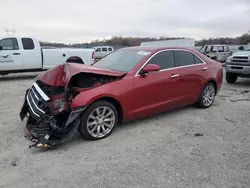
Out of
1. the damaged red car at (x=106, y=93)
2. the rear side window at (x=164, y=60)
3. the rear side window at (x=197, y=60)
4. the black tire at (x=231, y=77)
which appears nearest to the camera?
the damaged red car at (x=106, y=93)

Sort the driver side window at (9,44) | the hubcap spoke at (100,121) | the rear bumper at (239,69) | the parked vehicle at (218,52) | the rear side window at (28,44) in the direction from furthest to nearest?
the parked vehicle at (218,52) < the rear side window at (28,44) < the driver side window at (9,44) < the rear bumper at (239,69) < the hubcap spoke at (100,121)

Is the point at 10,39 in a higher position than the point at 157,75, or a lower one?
higher

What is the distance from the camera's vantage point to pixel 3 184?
107 inches

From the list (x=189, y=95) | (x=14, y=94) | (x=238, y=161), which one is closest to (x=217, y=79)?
(x=189, y=95)

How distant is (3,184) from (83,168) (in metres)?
0.96

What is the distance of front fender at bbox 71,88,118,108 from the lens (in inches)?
143

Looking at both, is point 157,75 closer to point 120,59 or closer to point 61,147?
point 120,59

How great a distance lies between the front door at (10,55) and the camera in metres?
10.2

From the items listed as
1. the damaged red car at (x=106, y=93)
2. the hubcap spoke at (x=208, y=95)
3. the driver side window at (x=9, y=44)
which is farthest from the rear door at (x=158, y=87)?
Answer: the driver side window at (x=9, y=44)

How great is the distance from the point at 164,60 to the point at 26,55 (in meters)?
8.01

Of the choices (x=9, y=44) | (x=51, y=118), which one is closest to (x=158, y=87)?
(x=51, y=118)

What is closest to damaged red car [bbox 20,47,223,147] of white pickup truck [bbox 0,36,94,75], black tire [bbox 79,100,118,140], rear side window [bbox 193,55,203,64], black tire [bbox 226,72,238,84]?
black tire [bbox 79,100,118,140]

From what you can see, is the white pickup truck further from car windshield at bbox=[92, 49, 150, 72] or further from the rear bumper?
the rear bumper

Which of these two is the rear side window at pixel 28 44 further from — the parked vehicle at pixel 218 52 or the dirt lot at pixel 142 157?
the parked vehicle at pixel 218 52
